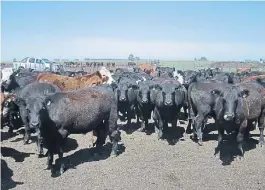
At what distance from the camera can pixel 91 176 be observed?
22.8 ft

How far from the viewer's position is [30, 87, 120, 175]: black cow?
284 inches

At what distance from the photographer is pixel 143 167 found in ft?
24.7

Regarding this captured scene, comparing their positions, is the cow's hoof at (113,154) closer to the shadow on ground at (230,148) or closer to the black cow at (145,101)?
the shadow on ground at (230,148)

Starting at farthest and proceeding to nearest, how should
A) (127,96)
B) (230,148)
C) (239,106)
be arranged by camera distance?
(127,96)
(230,148)
(239,106)

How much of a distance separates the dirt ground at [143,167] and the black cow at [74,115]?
1.68 ft

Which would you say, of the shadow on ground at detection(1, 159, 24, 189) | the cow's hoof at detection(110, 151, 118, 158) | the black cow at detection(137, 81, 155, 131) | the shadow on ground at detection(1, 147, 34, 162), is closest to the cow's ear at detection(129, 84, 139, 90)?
the black cow at detection(137, 81, 155, 131)

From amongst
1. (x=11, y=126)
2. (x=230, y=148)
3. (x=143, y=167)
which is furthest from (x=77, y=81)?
(x=230, y=148)

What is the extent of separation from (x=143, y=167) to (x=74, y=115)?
73.8 inches

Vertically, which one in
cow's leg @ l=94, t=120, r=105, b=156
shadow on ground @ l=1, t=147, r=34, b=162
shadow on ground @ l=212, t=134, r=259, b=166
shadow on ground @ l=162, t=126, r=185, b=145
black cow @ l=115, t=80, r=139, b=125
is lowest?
shadow on ground @ l=1, t=147, r=34, b=162

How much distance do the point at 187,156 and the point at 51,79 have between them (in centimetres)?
693

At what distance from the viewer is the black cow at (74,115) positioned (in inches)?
284

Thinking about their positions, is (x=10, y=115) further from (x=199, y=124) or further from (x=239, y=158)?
(x=239, y=158)

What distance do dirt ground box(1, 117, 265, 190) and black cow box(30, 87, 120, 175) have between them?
51 cm

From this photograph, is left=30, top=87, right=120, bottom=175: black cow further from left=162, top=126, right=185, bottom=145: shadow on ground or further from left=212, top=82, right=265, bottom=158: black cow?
left=212, top=82, right=265, bottom=158: black cow
